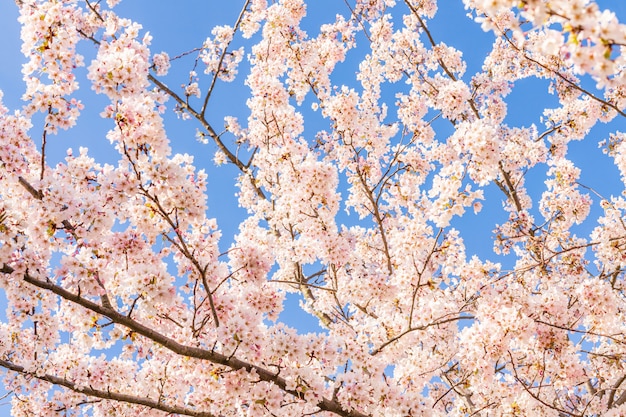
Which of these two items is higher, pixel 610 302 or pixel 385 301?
pixel 385 301

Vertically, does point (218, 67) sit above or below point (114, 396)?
above

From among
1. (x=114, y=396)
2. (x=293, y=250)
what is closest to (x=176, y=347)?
(x=114, y=396)

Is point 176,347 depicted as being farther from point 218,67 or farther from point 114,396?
point 218,67

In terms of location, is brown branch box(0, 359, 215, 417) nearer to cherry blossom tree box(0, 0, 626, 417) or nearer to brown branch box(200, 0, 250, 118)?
cherry blossom tree box(0, 0, 626, 417)

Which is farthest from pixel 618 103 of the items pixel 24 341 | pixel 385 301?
pixel 24 341

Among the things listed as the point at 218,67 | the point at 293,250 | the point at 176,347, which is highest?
the point at 218,67

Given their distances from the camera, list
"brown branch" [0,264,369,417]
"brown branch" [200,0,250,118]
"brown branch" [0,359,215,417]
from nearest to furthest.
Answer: "brown branch" [0,264,369,417]
"brown branch" [0,359,215,417]
"brown branch" [200,0,250,118]

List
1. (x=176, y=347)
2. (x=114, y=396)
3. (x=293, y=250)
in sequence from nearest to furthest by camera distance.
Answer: (x=176, y=347) → (x=114, y=396) → (x=293, y=250)

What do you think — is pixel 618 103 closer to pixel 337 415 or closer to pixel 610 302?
pixel 610 302

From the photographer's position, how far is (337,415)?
6.75 m

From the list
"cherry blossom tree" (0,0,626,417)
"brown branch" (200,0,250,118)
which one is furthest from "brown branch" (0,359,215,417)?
"brown branch" (200,0,250,118)

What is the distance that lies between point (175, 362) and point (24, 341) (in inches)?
105

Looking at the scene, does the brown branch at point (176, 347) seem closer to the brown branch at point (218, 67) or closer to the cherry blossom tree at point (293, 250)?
the cherry blossom tree at point (293, 250)

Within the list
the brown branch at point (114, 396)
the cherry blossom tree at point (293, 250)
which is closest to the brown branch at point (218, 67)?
the cherry blossom tree at point (293, 250)
